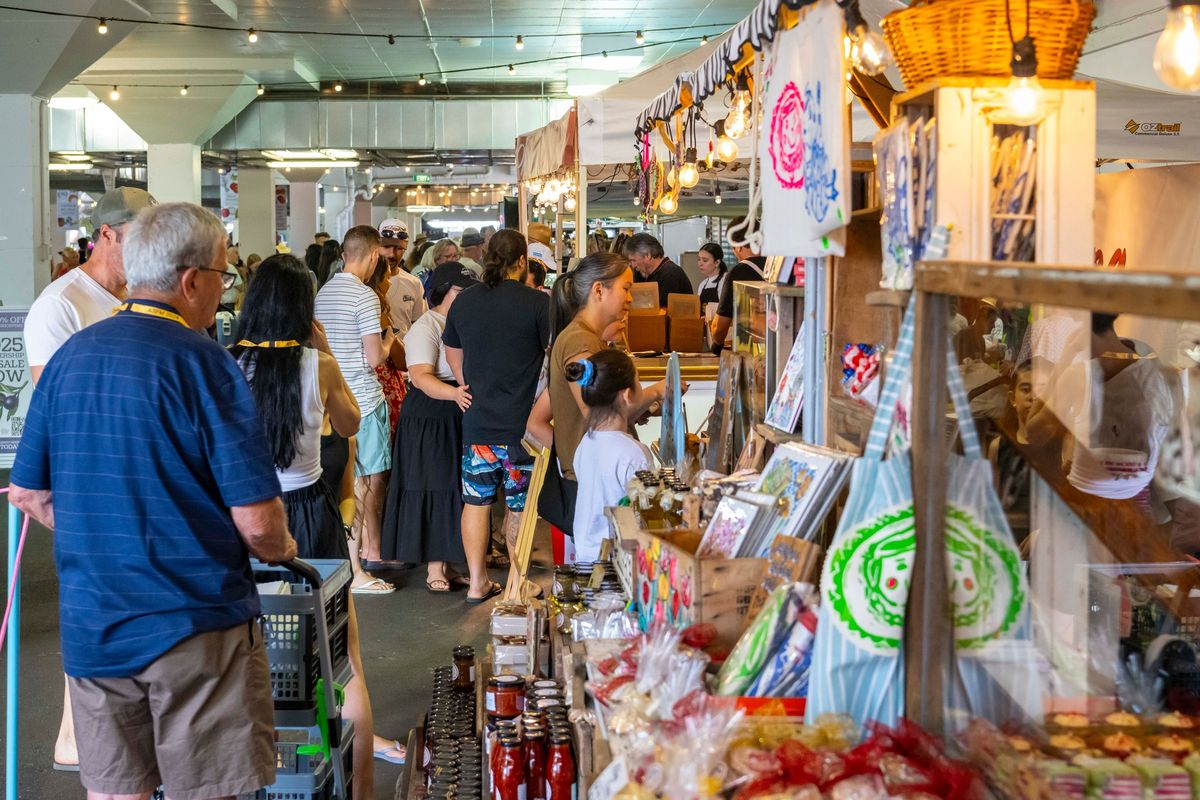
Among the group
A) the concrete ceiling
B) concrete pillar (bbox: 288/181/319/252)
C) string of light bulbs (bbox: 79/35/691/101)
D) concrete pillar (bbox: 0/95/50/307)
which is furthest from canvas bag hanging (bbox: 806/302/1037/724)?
concrete pillar (bbox: 288/181/319/252)

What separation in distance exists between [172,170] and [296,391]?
1656cm

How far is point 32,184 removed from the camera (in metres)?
13.0

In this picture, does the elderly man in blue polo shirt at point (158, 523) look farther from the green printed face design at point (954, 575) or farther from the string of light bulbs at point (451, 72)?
the string of light bulbs at point (451, 72)

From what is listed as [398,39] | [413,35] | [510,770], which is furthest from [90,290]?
[398,39]

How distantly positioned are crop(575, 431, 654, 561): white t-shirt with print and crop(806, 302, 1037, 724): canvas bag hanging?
2092 mm

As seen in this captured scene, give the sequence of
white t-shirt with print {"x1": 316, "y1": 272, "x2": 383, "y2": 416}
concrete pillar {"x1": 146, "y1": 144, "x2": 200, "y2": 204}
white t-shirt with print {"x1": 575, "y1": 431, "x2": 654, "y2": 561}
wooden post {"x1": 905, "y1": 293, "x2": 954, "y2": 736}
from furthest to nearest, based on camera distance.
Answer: concrete pillar {"x1": 146, "y1": 144, "x2": 200, "y2": 204}
white t-shirt with print {"x1": 316, "y1": 272, "x2": 383, "y2": 416}
white t-shirt with print {"x1": 575, "y1": 431, "x2": 654, "y2": 561}
wooden post {"x1": 905, "y1": 293, "x2": 954, "y2": 736}

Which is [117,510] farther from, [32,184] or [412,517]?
[32,184]

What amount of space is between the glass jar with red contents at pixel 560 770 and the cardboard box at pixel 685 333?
15.7 ft

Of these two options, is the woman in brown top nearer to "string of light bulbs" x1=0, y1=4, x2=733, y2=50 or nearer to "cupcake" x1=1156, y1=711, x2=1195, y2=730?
"cupcake" x1=1156, y1=711, x2=1195, y2=730

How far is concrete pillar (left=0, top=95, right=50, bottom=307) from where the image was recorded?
12922mm

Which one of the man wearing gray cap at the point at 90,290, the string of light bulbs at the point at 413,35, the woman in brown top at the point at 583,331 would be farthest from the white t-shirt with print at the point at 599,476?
the string of light bulbs at the point at 413,35

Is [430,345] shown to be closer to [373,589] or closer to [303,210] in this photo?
[373,589]

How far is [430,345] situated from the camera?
6305 mm

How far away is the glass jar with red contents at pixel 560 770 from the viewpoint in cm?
264
